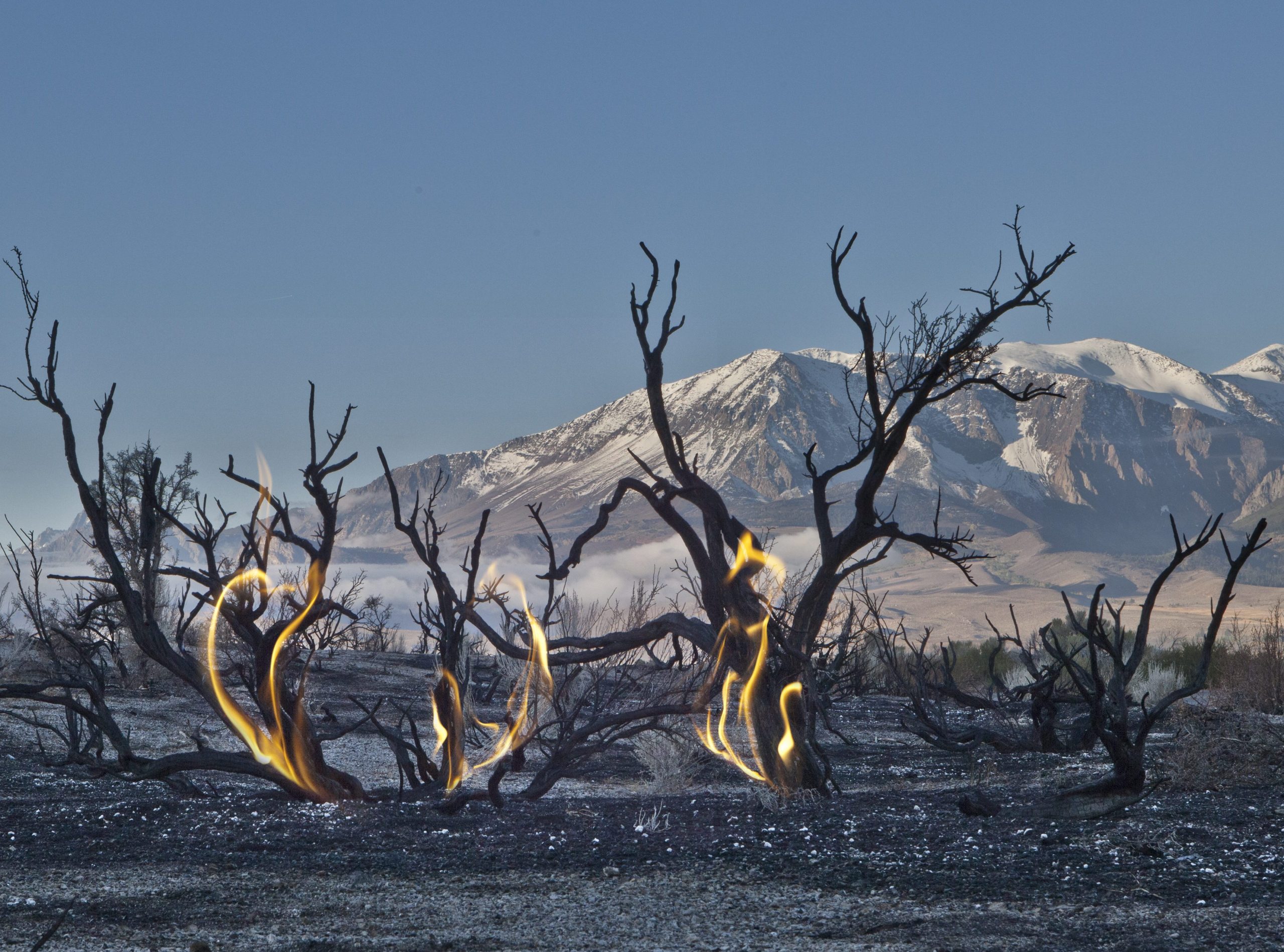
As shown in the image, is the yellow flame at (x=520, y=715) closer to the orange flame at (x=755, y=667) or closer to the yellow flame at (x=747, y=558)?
the orange flame at (x=755, y=667)

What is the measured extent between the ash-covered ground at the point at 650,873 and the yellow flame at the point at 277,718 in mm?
218

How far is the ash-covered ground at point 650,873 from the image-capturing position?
5035 millimetres

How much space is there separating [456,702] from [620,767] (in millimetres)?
4339

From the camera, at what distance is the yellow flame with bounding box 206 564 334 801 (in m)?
7.99

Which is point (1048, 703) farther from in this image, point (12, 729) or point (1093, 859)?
point (12, 729)

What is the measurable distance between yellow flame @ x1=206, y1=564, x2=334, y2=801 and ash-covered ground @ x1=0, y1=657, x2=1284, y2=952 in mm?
218

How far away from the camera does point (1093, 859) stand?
610 cm

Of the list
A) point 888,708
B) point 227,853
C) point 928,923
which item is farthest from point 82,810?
point 888,708

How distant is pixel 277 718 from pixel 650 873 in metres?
3.19

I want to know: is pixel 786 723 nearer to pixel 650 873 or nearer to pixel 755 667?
pixel 755 667

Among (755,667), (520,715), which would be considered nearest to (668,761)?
(520,715)

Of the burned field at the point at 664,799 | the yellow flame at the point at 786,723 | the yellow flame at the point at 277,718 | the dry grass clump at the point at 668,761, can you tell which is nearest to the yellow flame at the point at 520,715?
the burned field at the point at 664,799

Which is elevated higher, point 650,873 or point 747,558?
point 747,558

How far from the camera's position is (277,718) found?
26.6 ft
